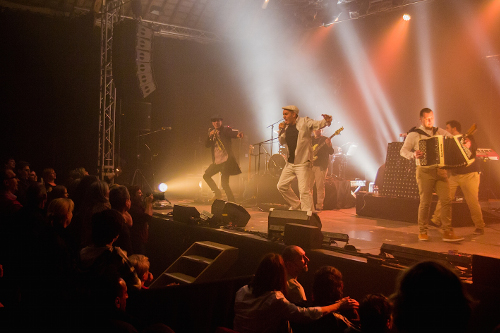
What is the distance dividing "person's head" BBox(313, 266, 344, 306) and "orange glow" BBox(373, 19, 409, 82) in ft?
35.4

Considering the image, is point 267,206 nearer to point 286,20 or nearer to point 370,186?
point 370,186

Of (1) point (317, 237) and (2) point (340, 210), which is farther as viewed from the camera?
(2) point (340, 210)

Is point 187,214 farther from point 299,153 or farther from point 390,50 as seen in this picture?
point 390,50

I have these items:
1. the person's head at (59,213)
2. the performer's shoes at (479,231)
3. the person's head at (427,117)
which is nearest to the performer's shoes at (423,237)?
the performer's shoes at (479,231)

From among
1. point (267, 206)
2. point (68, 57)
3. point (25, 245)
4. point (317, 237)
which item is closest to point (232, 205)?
point (317, 237)

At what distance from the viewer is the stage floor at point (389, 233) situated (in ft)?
16.4

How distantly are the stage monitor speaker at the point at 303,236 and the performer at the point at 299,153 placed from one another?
6.13ft

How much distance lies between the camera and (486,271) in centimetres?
306

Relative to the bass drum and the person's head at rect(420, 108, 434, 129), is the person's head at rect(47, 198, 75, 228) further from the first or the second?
the bass drum

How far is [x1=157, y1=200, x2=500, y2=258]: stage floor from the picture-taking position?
4.98 meters

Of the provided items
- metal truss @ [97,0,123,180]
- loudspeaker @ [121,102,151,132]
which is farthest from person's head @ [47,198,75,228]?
loudspeaker @ [121,102,151,132]

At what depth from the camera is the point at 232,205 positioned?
248 inches

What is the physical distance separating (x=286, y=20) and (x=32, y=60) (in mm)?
7358

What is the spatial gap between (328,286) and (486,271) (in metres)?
1.23
